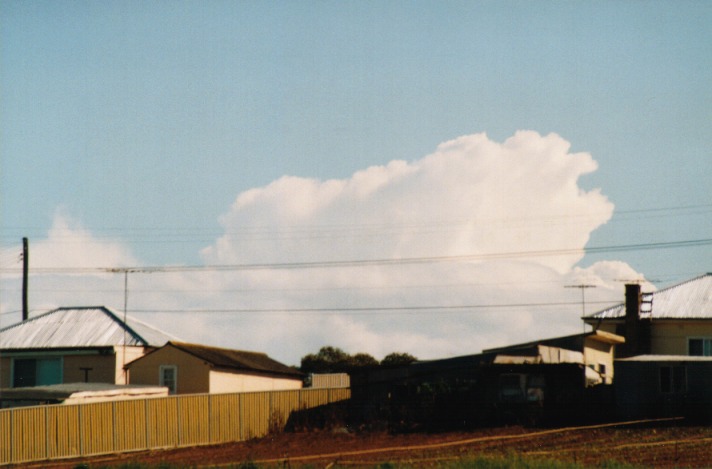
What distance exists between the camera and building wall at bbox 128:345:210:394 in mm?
45281

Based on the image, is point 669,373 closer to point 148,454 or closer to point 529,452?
point 529,452

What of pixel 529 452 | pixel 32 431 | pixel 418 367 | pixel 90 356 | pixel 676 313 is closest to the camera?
pixel 529 452

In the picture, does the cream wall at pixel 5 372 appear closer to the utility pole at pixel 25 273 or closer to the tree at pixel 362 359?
the utility pole at pixel 25 273

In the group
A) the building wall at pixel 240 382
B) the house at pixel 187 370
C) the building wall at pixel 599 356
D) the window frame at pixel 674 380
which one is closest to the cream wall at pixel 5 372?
the house at pixel 187 370

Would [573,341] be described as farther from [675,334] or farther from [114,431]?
[114,431]

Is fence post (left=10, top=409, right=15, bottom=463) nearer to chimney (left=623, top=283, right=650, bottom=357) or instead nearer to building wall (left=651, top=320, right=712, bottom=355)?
chimney (left=623, top=283, right=650, bottom=357)

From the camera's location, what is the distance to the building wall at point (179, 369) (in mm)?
45281

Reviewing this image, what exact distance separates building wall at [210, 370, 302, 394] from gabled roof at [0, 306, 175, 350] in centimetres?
493

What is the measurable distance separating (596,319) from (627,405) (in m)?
12.6

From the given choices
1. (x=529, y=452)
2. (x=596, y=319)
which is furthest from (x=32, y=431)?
(x=596, y=319)

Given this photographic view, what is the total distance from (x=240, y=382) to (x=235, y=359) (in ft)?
5.54

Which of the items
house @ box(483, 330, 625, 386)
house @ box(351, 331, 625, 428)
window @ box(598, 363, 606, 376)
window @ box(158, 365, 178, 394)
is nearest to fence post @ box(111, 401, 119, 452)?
window @ box(158, 365, 178, 394)

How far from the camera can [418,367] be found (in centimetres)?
4472

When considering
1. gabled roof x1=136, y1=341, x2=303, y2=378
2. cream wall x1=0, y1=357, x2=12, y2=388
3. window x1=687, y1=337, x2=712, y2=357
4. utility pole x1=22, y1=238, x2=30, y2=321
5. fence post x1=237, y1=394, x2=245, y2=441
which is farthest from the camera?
utility pole x1=22, y1=238, x2=30, y2=321
